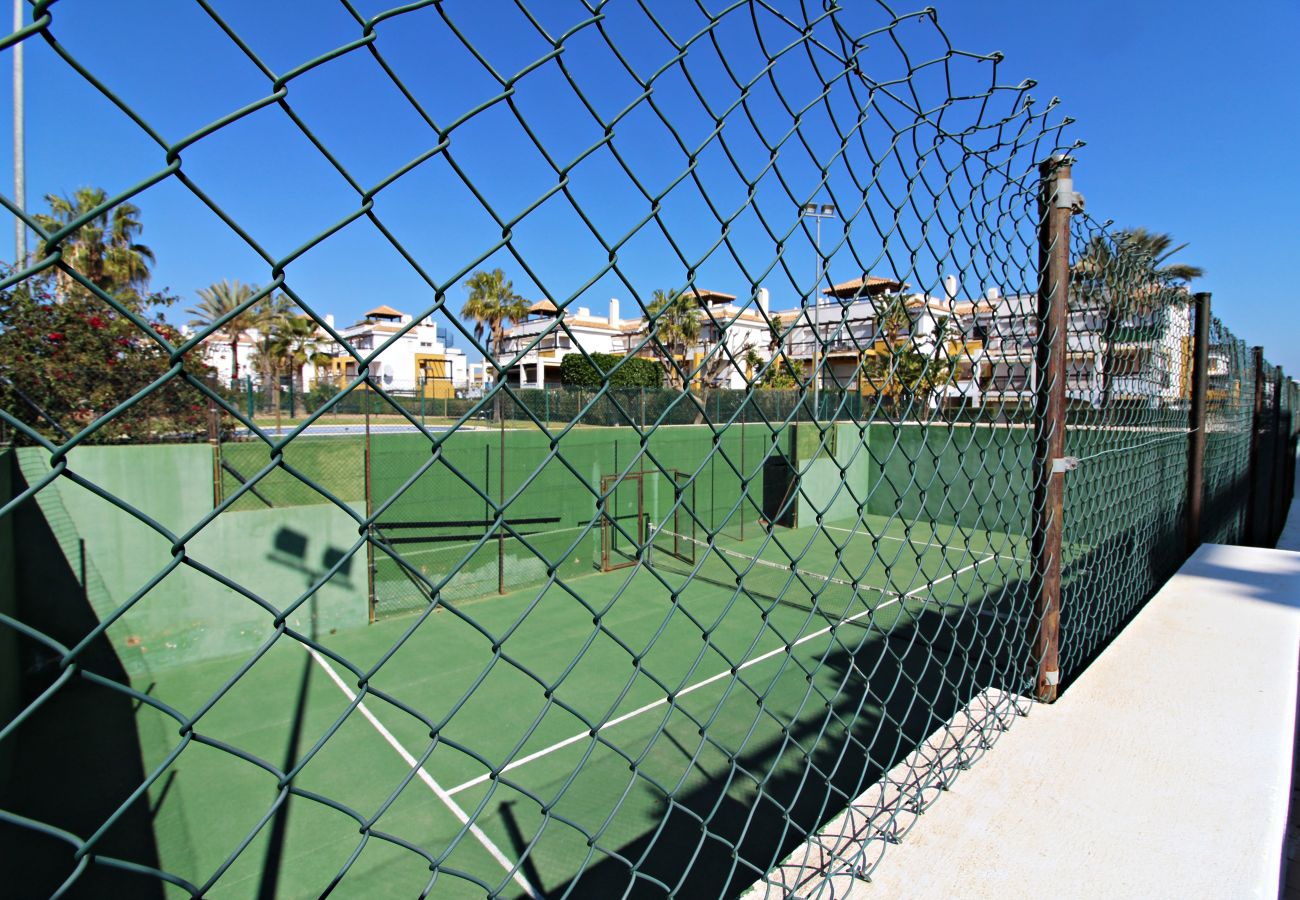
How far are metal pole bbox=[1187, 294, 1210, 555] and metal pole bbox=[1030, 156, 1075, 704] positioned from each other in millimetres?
2349

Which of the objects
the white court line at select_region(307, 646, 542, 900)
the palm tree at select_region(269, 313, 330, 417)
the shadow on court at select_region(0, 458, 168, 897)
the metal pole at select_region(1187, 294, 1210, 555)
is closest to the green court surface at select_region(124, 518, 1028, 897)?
the white court line at select_region(307, 646, 542, 900)

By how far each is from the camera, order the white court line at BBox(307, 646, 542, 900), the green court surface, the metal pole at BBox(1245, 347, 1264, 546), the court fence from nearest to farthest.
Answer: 1. the court fence
2. the green court surface
3. the white court line at BBox(307, 646, 542, 900)
4. the metal pole at BBox(1245, 347, 1264, 546)

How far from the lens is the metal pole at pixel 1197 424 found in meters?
3.63

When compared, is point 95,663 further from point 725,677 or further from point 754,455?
point 754,455

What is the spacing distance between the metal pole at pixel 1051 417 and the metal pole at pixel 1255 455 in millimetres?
5735

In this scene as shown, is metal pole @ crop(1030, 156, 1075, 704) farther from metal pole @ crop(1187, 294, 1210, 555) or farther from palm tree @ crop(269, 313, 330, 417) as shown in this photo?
palm tree @ crop(269, 313, 330, 417)

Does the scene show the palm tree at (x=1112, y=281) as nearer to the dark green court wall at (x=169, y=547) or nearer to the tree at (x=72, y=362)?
the dark green court wall at (x=169, y=547)

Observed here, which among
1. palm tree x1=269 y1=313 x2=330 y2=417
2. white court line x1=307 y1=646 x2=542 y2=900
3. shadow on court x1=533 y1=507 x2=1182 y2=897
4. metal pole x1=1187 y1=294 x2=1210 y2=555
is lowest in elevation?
white court line x1=307 y1=646 x2=542 y2=900

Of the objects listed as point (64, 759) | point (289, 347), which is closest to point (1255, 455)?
point (64, 759)

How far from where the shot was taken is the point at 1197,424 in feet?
12.2

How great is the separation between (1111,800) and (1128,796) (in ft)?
0.16

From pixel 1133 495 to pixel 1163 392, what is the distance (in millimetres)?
924

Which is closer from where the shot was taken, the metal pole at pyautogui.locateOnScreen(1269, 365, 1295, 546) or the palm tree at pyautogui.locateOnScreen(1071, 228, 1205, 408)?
the palm tree at pyautogui.locateOnScreen(1071, 228, 1205, 408)

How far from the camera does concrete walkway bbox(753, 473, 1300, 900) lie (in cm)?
125
